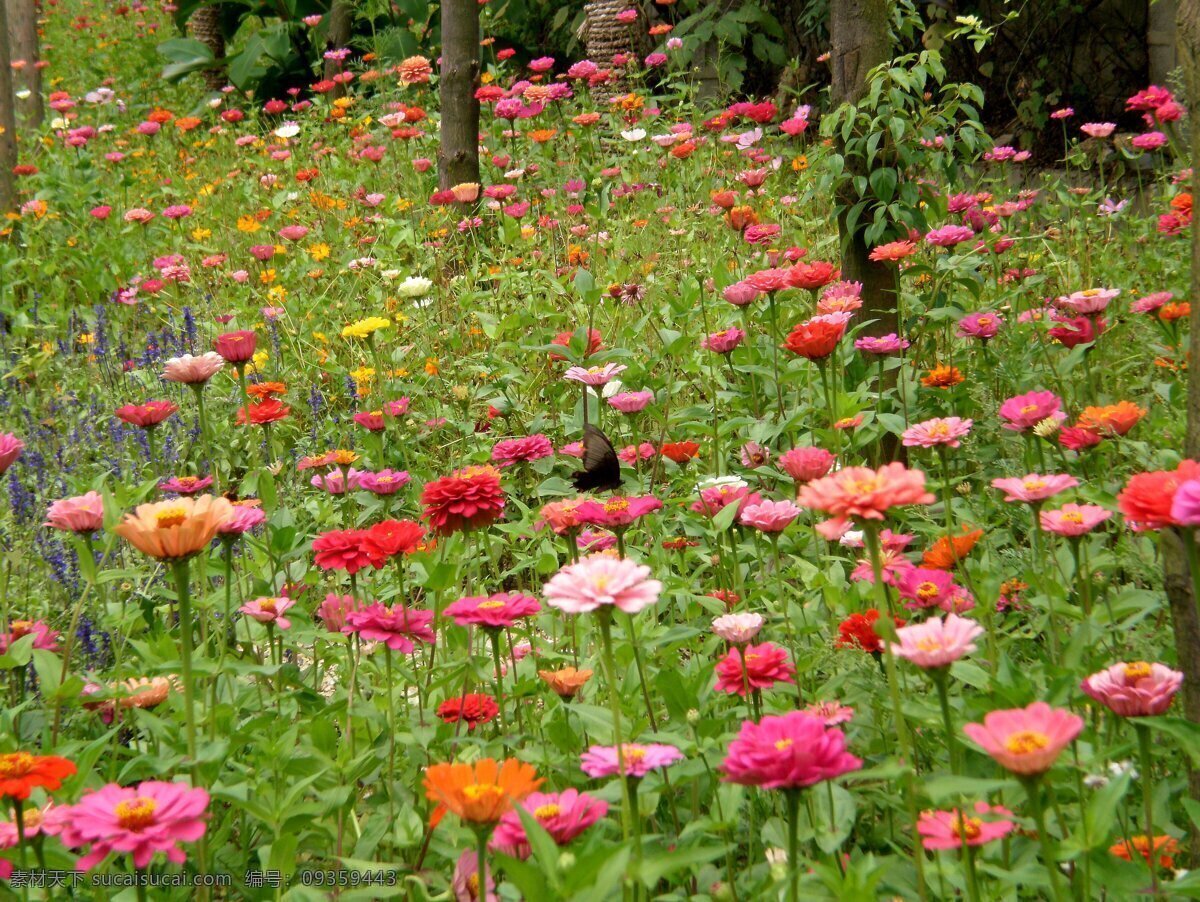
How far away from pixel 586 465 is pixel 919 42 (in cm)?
520

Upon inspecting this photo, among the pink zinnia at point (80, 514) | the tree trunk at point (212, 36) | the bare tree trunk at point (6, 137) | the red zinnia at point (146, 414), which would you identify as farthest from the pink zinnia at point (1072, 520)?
the tree trunk at point (212, 36)

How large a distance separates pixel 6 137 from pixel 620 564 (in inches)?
215

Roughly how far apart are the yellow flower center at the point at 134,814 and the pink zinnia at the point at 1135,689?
36.5 inches

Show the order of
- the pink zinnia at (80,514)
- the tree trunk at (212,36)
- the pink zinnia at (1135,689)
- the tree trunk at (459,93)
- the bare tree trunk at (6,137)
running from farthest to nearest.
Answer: the tree trunk at (212,36) → the bare tree trunk at (6,137) → the tree trunk at (459,93) → the pink zinnia at (80,514) → the pink zinnia at (1135,689)

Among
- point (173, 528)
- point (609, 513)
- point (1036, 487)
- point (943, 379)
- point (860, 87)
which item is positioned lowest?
point (943, 379)

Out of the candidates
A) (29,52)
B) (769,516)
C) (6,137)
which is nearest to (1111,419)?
(769,516)

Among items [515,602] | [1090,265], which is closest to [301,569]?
[515,602]

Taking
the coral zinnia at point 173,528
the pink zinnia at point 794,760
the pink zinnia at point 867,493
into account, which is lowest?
the pink zinnia at point 794,760

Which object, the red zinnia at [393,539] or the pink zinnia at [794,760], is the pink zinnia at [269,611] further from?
the pink zinnia at [794,760]

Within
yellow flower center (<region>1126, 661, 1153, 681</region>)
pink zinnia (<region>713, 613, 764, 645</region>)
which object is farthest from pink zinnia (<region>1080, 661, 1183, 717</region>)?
pink zinnia (<region>713, 613, 764, 645</region>)

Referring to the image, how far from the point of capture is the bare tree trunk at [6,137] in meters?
5.34

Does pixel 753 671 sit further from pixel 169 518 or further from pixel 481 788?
pixel 169 518

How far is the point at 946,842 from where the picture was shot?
105cm

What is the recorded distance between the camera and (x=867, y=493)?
0.99 meters
